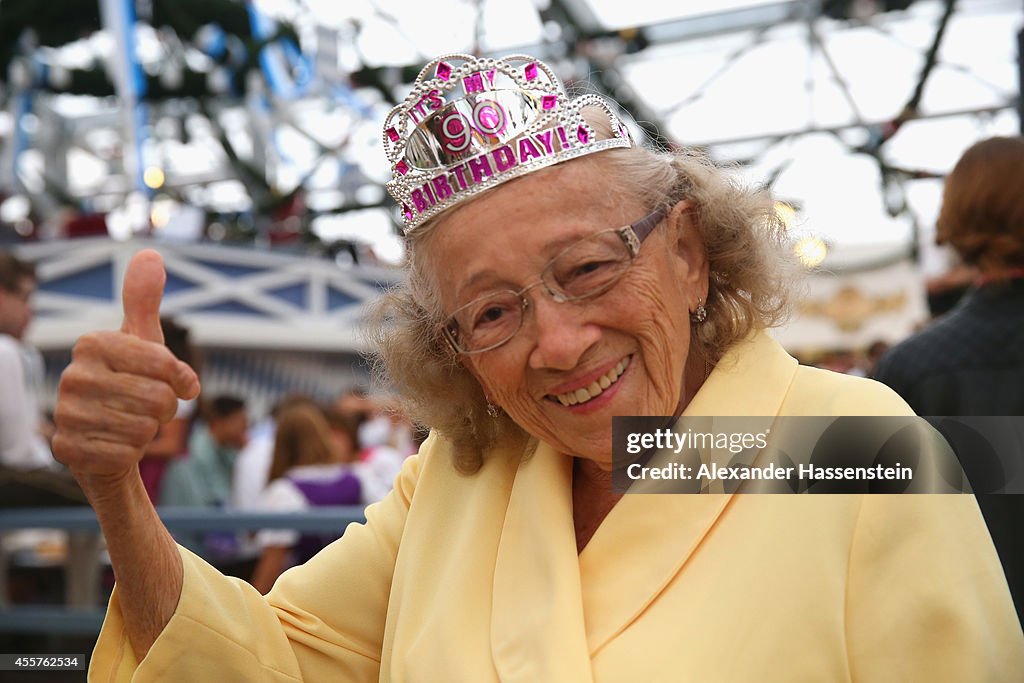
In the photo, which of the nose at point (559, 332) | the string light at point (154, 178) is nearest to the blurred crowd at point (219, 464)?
the nose at point (559, 332)

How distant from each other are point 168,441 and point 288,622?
288 centimetres

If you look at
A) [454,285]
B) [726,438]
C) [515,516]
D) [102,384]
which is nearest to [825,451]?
[726,438]

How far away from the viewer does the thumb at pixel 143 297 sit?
Result: 129 cm

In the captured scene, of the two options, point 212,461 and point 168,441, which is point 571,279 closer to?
point 168,441

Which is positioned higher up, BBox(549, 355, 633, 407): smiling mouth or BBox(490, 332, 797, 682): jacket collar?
BBox(549, 355, 633, 407): smiling mouth

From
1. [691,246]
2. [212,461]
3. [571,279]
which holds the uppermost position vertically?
[212,461]

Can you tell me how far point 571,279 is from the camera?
59.4 inches

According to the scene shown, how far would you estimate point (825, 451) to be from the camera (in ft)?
4.63

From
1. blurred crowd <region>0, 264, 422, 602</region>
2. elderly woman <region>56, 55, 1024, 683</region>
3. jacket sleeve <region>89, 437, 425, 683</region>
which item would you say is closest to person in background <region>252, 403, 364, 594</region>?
blurred crowd <region>0, 264, 422, 602</region>

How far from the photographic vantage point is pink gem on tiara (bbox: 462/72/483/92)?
62.1 inches

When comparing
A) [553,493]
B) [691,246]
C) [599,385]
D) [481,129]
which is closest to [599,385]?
[599,385]

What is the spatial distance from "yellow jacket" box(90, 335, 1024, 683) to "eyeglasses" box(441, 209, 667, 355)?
25cm

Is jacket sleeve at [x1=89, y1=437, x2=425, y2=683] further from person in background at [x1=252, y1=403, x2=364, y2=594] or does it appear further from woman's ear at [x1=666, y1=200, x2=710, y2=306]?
person in background at [x1=252, y1=403, x2=364, y2=594]

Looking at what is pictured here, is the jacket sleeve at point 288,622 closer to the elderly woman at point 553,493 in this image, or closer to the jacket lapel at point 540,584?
the elderly woman at point 553,493
